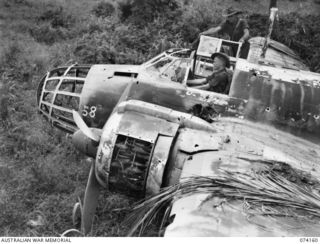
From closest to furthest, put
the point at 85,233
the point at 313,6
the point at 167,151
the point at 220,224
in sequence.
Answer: the point at 220,224
the point at 167,151
the point at 85,233
the point at 313,6

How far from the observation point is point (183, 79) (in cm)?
997

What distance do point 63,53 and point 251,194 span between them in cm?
1040

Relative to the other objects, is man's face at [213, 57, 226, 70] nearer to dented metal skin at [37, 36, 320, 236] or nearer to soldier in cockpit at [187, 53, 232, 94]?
soldier in cockpit at [187, 53, 232, 94]

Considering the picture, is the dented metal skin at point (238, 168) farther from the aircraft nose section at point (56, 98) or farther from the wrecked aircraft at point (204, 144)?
the aircraft nose section at point (56, 98)

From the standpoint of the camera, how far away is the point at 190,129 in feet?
27.8

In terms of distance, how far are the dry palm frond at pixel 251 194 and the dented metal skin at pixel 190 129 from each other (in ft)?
0.55

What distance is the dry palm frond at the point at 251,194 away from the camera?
692cm

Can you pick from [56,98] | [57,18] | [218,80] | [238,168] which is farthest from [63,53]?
[238,168]

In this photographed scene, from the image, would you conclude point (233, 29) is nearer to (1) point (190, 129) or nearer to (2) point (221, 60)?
(2) point (221, 60)

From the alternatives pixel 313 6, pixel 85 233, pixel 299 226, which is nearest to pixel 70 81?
pixel 85 233

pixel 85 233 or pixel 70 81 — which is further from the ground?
pixel 70 81

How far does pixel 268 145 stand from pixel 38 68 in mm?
8805

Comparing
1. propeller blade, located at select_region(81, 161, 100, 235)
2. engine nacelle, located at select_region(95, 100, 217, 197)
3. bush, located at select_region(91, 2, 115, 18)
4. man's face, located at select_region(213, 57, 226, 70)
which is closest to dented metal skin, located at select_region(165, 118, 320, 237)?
engine nacelle, located at select_region(95, 100, 217, 197)

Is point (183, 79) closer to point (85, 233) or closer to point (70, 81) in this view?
point (70, 81)
